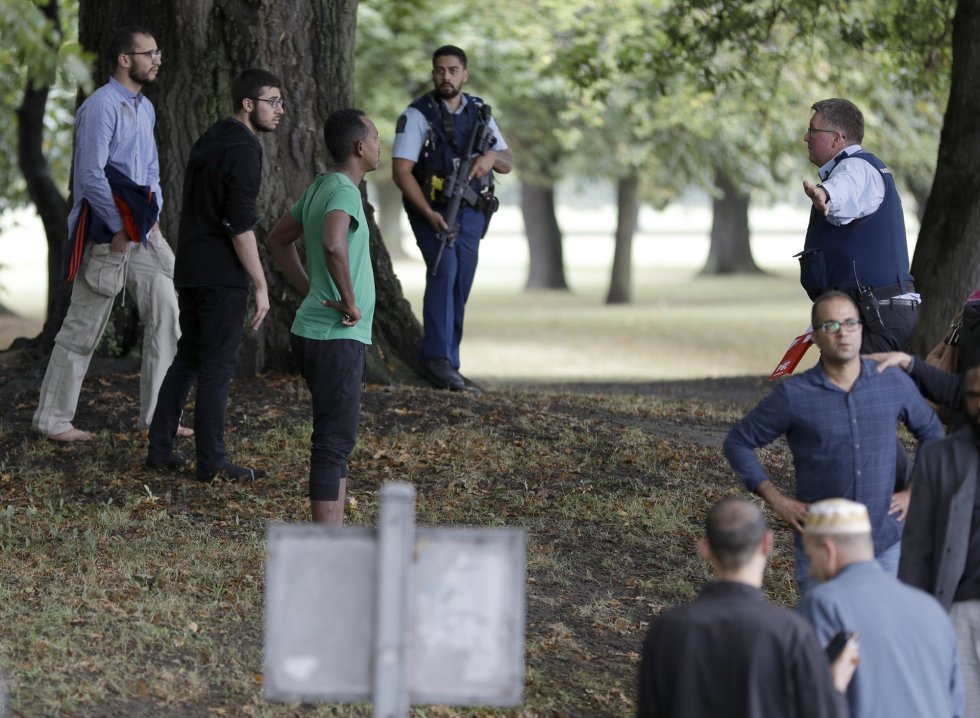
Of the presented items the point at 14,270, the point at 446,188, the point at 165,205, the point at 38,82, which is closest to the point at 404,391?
the point at 446,188

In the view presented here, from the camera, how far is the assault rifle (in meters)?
9.27

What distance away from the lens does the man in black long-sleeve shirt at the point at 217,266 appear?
6.85m

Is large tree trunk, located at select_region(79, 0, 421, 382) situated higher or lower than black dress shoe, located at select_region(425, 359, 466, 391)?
higher

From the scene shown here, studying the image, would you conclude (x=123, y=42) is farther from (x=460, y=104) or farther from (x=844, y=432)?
(x=844, y=432)

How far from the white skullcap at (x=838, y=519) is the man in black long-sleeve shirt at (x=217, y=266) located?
3.78 m

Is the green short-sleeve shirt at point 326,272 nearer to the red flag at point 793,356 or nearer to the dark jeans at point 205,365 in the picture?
the dark jeans at point 205,365

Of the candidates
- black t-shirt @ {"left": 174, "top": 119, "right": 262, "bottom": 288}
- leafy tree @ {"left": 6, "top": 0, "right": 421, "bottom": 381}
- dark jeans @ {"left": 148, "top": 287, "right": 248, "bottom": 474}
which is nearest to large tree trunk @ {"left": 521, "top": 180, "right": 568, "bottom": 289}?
leafy tree @ {"left": 6, "top": 0, "right": 421, "bottom": 381}

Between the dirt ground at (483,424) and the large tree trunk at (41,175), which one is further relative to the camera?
the large tree trunk at (41,175)

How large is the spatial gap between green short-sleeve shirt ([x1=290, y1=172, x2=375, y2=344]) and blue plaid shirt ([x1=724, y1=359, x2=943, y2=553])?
1871 mm

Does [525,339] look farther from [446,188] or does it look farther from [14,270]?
[14,270]

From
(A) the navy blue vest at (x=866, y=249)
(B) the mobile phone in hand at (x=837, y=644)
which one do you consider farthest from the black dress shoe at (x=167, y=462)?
(B) the mobile phone in hand at (x=837, y=644)

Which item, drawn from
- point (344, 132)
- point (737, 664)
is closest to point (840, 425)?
point (737, 664)

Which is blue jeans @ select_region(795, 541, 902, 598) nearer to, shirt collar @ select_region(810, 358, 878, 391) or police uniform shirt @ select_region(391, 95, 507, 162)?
shirt collar @ select_region(810, 358, 878, 391)

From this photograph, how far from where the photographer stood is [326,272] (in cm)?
582
